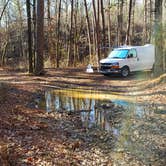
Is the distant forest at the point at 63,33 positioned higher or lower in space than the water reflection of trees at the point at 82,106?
higher

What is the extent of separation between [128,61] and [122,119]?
12.9 meters

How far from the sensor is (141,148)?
24.8 feet

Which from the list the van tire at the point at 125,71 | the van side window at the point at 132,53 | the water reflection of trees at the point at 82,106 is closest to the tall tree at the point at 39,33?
the van tire at the point at 125,71

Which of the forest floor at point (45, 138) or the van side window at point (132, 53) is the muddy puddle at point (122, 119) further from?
the van side window at point (132, 53)

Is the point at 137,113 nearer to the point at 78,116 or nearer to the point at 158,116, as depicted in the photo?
the point at 158,116

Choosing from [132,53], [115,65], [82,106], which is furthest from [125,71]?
[82,106]

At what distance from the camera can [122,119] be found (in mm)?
10062

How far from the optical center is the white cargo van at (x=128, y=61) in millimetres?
22125

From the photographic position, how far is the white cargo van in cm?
2212

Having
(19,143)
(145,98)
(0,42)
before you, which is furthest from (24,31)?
Result: (19,143)

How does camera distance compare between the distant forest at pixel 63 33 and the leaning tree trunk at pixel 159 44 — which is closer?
the leaning tree trunk at pixel 159 44

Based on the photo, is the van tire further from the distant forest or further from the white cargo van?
the distant forest

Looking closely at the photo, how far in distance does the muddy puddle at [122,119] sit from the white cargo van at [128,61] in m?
7.06

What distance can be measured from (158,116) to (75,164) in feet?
14.5
